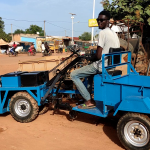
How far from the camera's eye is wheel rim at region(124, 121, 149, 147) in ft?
10.7

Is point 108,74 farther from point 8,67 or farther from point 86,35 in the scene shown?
point 86,35

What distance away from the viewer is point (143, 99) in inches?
125

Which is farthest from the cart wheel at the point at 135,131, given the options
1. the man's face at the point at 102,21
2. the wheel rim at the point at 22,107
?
the wheel rim at the point at 22,107

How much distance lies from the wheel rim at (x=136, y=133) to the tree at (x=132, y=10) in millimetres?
8162

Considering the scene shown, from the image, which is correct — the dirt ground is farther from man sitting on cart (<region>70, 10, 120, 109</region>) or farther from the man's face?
the man's face

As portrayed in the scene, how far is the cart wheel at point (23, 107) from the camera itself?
15.6 feet

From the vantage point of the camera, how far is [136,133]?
3334mm

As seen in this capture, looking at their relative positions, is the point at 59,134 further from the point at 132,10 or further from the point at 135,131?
the point at 132,10

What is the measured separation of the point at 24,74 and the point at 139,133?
2.98m

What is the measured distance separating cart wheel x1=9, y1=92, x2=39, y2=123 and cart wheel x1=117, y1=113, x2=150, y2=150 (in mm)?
2212

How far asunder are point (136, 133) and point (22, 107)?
2797mm

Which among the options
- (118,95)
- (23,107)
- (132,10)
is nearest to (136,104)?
(118,95)

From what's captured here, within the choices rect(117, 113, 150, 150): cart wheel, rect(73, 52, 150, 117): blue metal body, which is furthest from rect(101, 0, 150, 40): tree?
rect(117, 113, 150, 150): cart wheel

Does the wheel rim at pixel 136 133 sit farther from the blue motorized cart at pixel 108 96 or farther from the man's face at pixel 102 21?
the man's face at pixel 102 21
